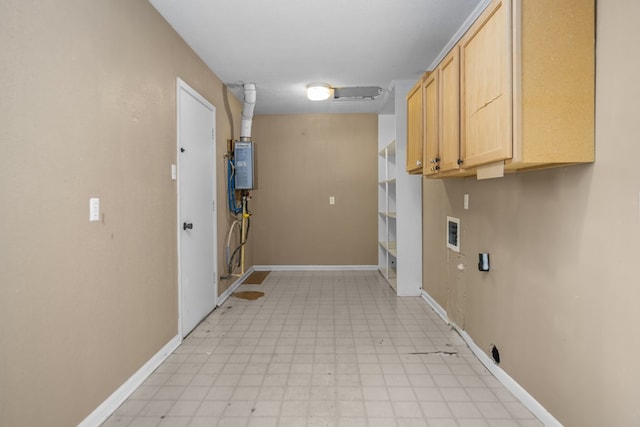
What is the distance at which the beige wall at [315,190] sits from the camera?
225 inches

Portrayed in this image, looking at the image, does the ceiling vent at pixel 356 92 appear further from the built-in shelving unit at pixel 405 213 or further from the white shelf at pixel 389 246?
the white shelf at pixel 389 246

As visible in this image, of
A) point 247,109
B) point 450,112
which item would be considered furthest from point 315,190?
point 450,112

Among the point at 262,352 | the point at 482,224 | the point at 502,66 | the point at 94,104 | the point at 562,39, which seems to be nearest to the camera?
the point at 562,39

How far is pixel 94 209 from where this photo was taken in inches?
74.2

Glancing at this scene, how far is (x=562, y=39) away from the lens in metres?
1.51

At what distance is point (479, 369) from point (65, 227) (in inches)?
102

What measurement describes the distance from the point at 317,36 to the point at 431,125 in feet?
3.90

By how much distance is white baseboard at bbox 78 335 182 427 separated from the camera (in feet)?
6.12

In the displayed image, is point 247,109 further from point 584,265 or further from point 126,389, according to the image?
point 584,265

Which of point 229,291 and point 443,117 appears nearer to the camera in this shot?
point 443,117

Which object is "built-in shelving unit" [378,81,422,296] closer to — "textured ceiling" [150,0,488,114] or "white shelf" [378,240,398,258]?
"textured ceiling" [150,0,488,114]

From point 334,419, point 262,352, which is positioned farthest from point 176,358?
point 334,419

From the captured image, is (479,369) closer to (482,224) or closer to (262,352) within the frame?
(482,224)

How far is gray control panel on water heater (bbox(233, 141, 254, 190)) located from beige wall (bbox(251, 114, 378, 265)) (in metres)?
1.31
